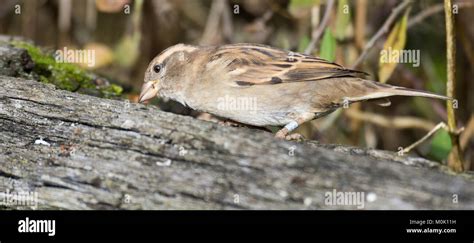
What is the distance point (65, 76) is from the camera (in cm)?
421

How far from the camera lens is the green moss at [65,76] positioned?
4.12m

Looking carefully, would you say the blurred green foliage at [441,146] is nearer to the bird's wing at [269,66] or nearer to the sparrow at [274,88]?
the sparrow at [274,88]

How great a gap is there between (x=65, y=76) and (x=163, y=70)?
544 millimetres

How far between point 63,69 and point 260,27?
1.95 m

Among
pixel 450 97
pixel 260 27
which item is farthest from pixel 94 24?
pixel 450 97

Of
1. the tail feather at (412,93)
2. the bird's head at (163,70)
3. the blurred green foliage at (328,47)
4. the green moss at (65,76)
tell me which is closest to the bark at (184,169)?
the tail feather at (412,93)

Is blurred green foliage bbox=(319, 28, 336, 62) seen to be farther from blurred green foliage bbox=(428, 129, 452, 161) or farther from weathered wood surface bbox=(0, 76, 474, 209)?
weathered wood surface bbox=(0, 76, 474, 209)

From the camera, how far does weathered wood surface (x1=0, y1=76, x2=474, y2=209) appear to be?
8.43ft

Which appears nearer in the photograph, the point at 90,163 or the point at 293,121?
the point at 90,163

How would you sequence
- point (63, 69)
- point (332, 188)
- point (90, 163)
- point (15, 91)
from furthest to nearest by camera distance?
point (63, 69) → point (15, 91) → point (90, 163) → point (332, 188)

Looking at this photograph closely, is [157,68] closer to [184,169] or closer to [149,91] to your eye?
[149,91]

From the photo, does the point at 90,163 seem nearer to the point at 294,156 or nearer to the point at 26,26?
the point at 294,156

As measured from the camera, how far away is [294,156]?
106 inches
